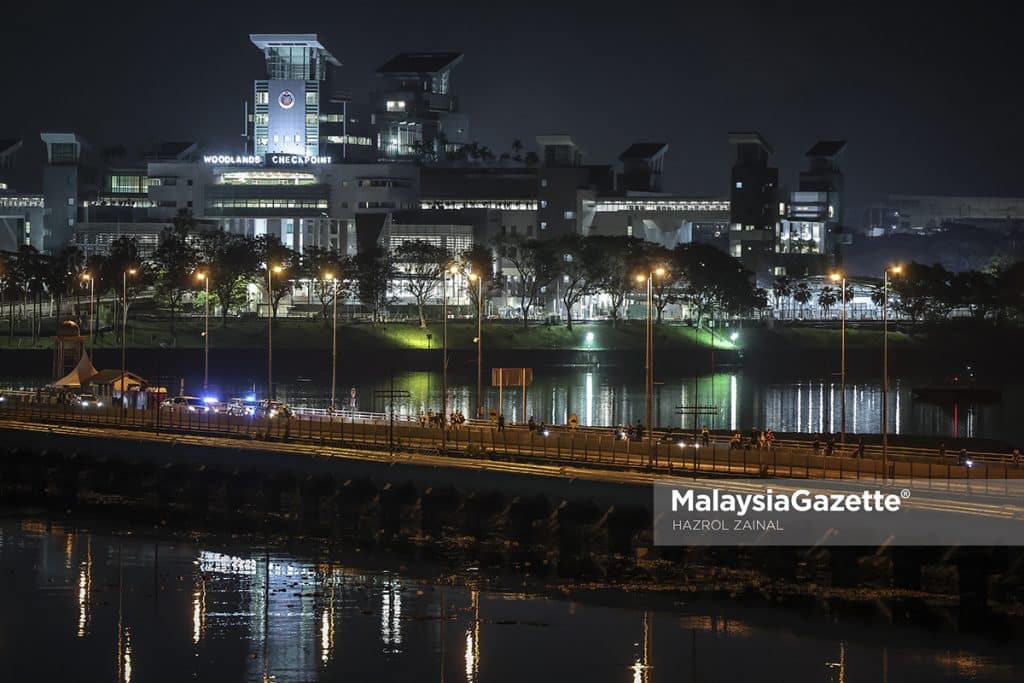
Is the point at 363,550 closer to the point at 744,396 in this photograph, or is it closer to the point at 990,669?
the point at 990,669

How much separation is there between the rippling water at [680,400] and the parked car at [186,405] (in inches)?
1059

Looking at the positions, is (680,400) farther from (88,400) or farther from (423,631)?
(423,631)

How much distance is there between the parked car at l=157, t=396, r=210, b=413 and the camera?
9244cm

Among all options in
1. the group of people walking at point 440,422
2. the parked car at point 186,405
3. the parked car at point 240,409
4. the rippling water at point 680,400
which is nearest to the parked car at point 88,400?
the parked car at point 186,405

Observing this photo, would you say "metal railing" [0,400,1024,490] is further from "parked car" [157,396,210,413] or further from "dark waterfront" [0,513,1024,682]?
"dark waterfront" [0,513,1024,682]

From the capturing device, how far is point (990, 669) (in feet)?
164

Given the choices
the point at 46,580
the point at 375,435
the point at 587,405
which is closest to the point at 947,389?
the point at 587,405

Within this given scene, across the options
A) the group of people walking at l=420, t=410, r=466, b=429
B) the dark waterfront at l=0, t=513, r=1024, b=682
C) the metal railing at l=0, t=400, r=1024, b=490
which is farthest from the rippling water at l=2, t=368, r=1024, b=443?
the dark waterfront at l=0, t=513, r=1024, b=682

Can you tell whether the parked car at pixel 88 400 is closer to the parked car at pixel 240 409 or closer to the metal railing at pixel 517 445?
the metal railing at pixel 517 445

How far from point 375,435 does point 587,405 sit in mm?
69725

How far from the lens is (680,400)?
160000 millimetres

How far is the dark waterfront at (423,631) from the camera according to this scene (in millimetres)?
50406

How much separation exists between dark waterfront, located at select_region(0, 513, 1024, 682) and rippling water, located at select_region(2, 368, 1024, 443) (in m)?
67.1

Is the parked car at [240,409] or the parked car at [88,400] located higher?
the parked car at [88,400]
